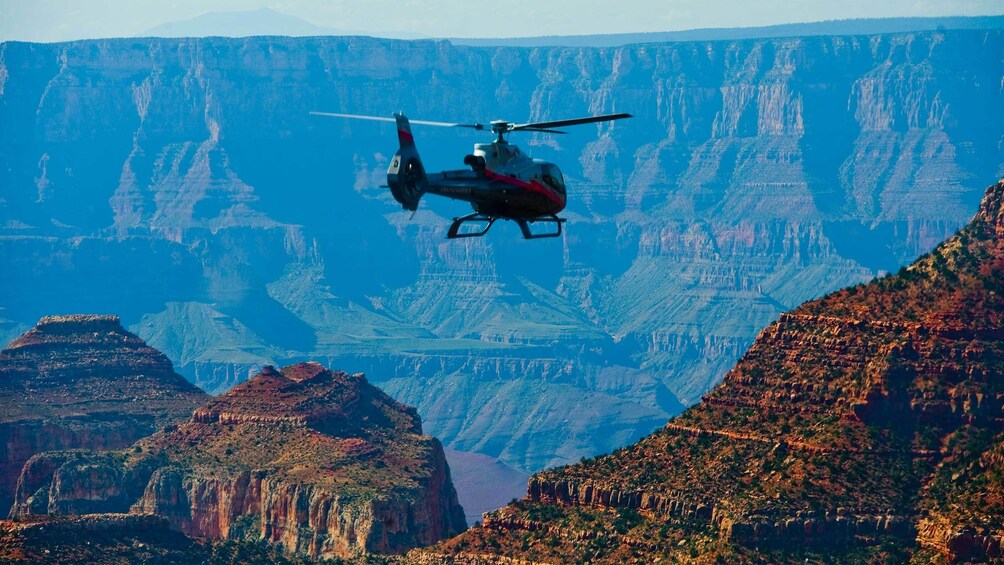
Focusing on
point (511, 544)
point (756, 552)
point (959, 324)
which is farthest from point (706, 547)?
point (959, 324)

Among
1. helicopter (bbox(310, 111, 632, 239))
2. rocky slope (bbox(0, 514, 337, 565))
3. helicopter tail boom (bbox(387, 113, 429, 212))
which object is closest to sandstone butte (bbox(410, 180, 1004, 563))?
rocky slope (bbox(0, 514, 337, 565))

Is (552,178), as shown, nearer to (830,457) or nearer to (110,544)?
(830,457)

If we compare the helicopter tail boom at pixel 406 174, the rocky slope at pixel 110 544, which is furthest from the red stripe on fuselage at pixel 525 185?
the rocky slope at pixel 110 544

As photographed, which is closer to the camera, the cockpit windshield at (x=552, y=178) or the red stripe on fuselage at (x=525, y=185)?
the red stripe on fuselage at (x=525, y=185)

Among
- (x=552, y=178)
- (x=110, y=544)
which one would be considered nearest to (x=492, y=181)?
(x=552, y=178)

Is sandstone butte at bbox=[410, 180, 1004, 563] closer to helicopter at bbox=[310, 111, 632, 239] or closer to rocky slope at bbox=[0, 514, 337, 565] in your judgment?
rocky slope at bbox=[0, 514, 337, 565]

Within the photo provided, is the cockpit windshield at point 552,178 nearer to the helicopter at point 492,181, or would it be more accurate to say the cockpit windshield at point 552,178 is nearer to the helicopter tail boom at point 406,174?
the helicopter at point 492,181
